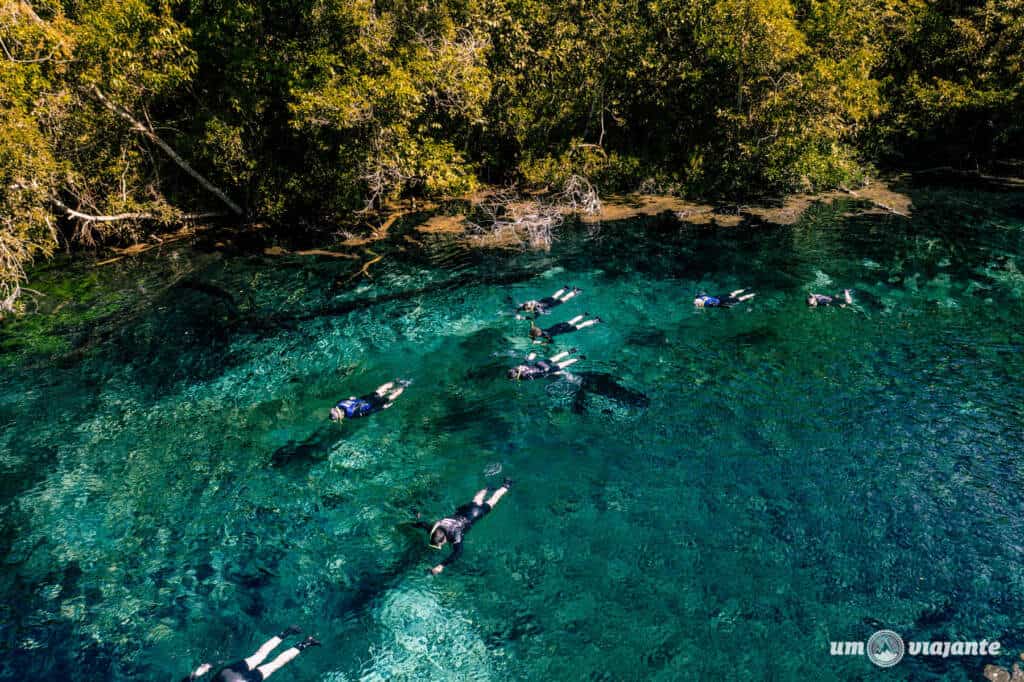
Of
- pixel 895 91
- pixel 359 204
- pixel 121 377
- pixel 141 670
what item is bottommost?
pixel 141 670

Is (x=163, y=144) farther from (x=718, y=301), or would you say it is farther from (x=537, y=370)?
(x=718, y=301)

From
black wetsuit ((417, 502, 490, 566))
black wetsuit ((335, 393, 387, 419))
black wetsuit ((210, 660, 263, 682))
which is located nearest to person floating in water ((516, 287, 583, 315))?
black wetsuit ((335, 393, 387, 419))

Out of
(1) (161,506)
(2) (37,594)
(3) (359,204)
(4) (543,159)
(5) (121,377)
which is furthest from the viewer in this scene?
(4) (543,159)

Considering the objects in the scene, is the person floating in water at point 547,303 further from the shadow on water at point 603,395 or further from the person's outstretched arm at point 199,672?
the person's outstretched arm at point 199,672

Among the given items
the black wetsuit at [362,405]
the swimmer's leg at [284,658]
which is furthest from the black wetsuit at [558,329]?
the swimmer's leg at [284,658]

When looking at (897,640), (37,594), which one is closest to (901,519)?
(897,640)

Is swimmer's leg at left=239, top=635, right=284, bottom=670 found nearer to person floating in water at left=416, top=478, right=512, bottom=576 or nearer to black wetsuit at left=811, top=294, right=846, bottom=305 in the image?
person floating in water at left=416, top=478, right=512, bottom=576

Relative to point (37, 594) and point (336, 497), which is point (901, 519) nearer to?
point (336, 497)
